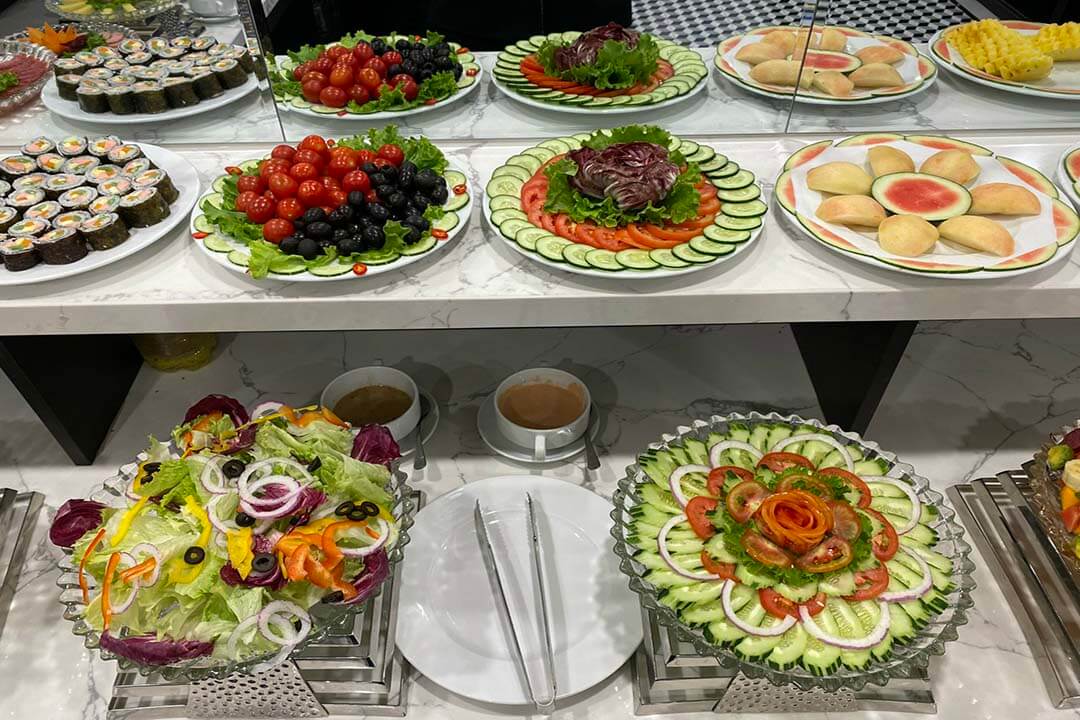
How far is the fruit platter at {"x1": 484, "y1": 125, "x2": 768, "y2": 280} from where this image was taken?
124 cm

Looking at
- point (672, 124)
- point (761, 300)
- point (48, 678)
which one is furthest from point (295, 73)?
point (48, 678)

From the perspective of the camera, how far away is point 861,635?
951 mm

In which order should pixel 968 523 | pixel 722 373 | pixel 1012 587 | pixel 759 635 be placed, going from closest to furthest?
pixel 759 635 < pixel 1012 587 < pixel 968 523 < pixel 722 373

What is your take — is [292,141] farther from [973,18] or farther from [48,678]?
[973,18]

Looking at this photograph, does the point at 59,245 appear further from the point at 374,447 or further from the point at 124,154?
the point at 374,447

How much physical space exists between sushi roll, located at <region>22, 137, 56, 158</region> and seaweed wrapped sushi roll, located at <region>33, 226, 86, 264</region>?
0.94ft

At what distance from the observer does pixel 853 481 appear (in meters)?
1.10

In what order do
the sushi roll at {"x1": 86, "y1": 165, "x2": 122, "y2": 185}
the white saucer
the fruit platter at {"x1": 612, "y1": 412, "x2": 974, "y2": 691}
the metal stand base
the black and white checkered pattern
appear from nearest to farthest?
the fruit platter at {"x1": 612, "y1": 412, "x2": 974, "y2": 691}
the metal stand base
the sushi roll at {"x1": 86, "y1": 165, "x2": 122, "y2": 185}
the white saucer
the black and white checkered pattern

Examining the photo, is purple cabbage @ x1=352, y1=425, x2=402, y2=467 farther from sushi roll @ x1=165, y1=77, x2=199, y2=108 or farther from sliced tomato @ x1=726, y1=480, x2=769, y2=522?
sushi roll @ x1=165, y1=77, x2=199, y2=108

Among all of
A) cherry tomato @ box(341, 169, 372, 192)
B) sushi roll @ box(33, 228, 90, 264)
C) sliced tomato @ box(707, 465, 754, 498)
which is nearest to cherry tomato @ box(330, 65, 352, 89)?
cherry tomato @ box(341, 169, 372, 192)

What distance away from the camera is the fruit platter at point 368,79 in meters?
1.61

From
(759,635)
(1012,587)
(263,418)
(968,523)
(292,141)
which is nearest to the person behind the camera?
(759,635)

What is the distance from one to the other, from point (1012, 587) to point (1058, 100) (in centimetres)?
107

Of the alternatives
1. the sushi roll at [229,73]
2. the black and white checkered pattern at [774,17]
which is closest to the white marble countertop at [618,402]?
the sushi roll at [229,73]
